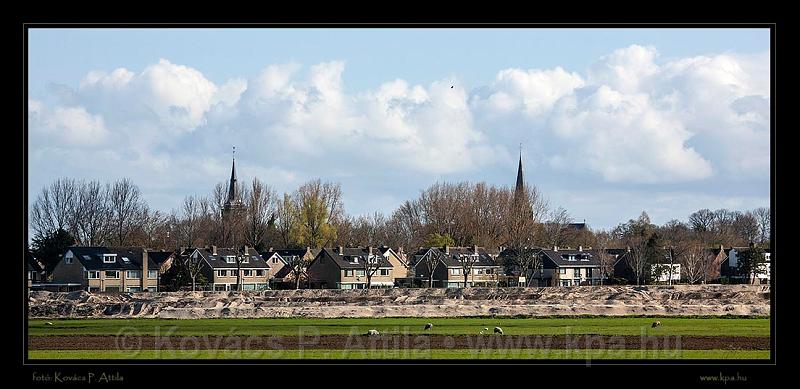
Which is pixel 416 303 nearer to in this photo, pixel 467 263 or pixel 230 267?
pixel 230 267

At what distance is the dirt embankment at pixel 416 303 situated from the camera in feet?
174

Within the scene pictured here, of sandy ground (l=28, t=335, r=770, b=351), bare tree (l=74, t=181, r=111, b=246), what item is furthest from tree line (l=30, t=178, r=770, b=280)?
sandy ground (l=28, t=335, r=770, b=351)

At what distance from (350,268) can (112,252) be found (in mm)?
21514

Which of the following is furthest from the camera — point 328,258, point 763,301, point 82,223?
point 328,258

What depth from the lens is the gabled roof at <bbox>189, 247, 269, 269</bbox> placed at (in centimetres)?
8441

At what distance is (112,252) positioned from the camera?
79000 millimetres
